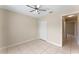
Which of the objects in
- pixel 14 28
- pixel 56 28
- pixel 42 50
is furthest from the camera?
pixel 56 28

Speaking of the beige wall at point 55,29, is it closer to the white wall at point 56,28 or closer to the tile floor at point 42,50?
the white wall at point 56,28

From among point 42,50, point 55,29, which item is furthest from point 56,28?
point 42,50

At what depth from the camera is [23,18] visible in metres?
Answer: 4.48

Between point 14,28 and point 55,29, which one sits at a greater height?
point 14,28

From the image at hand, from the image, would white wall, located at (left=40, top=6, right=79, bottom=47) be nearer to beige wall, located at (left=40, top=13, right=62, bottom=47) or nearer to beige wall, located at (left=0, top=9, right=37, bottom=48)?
beige wall, located at (left=40, top=13, right=62, bottom=47)

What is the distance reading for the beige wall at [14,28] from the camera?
10.7 ft

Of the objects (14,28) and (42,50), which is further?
(14,28)

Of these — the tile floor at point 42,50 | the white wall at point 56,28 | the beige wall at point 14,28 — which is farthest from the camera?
the white wall at point 56,28

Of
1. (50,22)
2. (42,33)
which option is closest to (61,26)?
(50,22)

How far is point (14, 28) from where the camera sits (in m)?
3.87

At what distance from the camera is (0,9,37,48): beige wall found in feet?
10.7

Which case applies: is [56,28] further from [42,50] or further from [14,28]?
[14,28]

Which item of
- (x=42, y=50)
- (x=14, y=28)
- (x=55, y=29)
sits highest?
(x=14, y=28)

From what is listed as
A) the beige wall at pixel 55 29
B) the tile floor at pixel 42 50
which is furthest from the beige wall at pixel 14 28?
the beige wall at pixel 55 29
